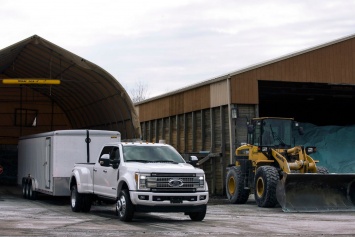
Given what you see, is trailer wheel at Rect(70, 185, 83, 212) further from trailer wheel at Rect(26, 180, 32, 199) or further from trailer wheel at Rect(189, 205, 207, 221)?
trailer wheel at Rect(26, 180, 32, 199)

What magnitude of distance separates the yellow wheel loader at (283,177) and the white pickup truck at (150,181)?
4.48 m

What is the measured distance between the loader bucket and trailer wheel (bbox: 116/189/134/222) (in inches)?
225

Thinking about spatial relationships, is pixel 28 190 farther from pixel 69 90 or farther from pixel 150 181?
pixel 150 181

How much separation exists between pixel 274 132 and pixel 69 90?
13.9m

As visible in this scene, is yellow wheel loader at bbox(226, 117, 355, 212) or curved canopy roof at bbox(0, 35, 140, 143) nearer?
yellow wheel loader at bbox(226, 117, 355, 212)

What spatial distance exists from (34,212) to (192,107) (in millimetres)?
12907

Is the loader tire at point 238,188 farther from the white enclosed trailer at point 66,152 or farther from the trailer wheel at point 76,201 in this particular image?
the trailer wheel at point 76,201

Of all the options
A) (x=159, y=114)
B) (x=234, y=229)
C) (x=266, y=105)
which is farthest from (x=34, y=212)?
(x=266, y=105)

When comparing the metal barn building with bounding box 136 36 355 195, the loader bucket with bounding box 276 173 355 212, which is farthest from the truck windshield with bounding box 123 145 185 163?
the metal barn building with bounding box 136 36 355 195

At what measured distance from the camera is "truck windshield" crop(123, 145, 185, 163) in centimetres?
1780

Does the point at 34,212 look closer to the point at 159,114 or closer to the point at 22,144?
the point at 22,144

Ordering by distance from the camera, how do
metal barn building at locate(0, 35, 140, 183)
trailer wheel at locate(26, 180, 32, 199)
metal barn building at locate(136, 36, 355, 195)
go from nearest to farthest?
trailer wheel at locate(26, 180, 32, 199)
metal barn building at locate(0, 35, 140, 183)
metal barn building at locate(136, 36, 355, 195)

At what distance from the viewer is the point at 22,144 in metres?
30.0

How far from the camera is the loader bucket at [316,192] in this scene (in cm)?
2092
